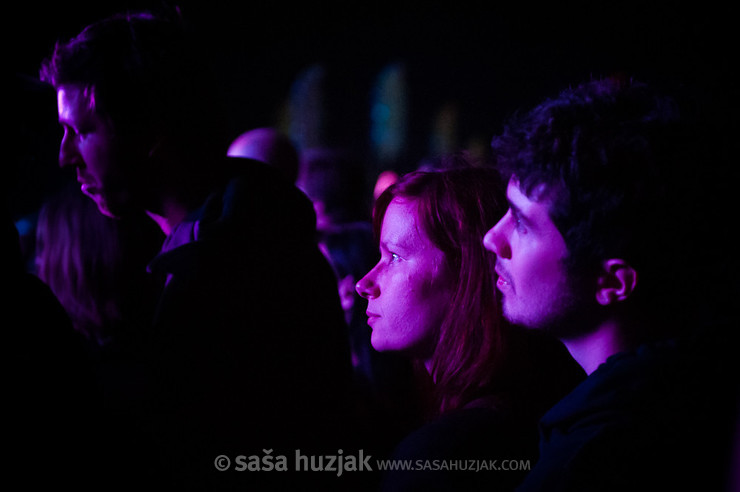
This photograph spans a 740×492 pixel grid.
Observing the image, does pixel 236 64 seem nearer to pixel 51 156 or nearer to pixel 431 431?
pixel 51 156

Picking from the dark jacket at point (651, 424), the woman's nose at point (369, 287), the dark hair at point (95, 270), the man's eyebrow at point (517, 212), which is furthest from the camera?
the dark hair at point (95, 270)

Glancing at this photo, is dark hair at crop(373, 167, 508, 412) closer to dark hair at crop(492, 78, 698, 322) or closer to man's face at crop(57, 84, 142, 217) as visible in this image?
dark hair at crop(492, 78, 698, 322)

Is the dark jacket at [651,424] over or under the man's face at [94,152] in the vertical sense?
under

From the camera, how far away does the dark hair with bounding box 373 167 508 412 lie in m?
1.49

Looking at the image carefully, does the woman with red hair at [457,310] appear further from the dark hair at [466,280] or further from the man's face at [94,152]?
the man's face at [94,152]

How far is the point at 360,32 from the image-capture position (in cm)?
872

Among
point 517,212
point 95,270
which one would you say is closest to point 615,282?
point 517,212

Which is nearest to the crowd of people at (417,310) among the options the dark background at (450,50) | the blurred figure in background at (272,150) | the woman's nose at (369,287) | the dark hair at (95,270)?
the woman's nose at (369,287)

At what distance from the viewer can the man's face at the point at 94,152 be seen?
6.02 feet

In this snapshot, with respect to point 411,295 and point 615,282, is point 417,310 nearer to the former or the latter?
point 411,295

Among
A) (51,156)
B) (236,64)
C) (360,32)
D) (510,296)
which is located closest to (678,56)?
(360,32)

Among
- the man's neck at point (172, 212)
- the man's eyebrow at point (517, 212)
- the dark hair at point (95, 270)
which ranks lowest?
the dark hair at point (95, 270)

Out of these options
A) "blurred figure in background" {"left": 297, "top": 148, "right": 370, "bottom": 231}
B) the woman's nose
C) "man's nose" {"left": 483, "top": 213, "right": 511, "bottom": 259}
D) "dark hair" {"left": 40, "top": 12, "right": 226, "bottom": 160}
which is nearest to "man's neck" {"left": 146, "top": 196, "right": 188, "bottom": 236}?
"dark hair" {"left": 40, "top": 12, "right": 226, "bottom": 160}

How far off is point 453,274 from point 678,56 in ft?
21.2
